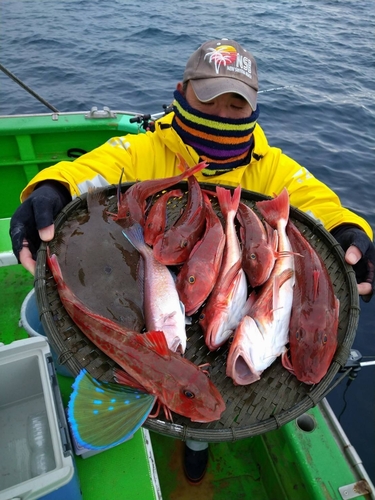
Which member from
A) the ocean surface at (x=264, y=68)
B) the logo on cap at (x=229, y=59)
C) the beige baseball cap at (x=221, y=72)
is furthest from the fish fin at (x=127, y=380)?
the ocean surface at (x=264, y=68)

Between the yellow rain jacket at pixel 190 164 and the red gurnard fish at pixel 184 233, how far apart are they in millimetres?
459

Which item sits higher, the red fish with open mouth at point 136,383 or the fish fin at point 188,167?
the fish fin at point 188,167

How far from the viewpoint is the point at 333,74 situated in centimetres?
1194

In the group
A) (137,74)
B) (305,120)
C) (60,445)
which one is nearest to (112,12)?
(137,74)

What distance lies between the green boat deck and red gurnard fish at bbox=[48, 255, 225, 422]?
87cm

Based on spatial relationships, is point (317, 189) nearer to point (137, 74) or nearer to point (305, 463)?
point (305, 463)

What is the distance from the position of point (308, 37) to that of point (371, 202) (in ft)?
40.4

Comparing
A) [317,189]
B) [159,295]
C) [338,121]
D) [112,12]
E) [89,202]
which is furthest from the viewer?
[112,12]

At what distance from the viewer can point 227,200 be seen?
8.06 ft

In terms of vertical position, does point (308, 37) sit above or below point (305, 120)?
above

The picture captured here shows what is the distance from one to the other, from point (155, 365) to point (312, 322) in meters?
0.84

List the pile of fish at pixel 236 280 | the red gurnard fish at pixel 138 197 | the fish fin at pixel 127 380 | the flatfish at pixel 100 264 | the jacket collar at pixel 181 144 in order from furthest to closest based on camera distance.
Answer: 1. the jacket collar at pixel 181 144
2. the red gurnard fish at pixel 138 197
3. the flatfish at pixel 100 264
4. the pile of fish at pixel 236 280
5. the fish fin at pixel 127 380

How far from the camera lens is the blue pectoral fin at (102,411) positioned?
5.25ft

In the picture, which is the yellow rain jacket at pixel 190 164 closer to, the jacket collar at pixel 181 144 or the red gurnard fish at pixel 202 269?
the jacket collar at pixel 181 144
